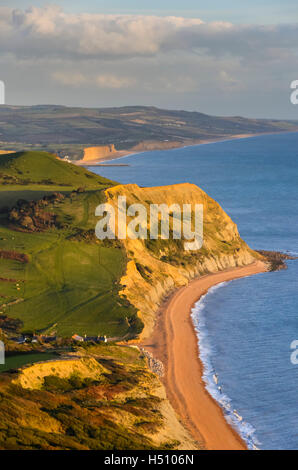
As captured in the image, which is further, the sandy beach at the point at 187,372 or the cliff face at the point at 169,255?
the cliff face at the point at 169,255

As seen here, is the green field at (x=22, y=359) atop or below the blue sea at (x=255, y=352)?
atop

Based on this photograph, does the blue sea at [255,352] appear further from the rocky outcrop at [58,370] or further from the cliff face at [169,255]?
the rocky outcrop at [58,370]

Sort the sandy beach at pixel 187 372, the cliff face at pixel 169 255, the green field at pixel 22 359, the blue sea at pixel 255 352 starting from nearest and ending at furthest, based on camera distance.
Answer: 1. the green field at pixel 22 359
2. the sandy beach at pixel 187 372
3. the blue sea at pixel 255 352
4. the cliff face at pixel 169 255

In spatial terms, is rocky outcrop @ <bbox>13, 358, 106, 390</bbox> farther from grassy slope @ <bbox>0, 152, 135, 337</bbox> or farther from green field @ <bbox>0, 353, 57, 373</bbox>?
grassy slope @ <bbox>0, 152, 135, 337</bbox>

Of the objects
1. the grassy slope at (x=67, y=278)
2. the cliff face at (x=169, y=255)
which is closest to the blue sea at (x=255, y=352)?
the cliff face at (x=169, y=255)

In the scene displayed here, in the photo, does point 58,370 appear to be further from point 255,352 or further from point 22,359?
point 255,352

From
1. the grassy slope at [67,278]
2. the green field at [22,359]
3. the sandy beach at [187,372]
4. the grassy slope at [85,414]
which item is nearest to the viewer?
the grassy slope at [85,414]

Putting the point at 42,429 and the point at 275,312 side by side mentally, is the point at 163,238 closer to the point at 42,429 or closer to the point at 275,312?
the point at 275,312
